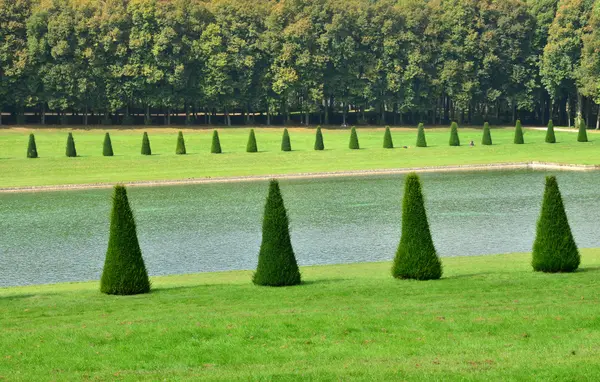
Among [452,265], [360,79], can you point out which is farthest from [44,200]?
[360,79]

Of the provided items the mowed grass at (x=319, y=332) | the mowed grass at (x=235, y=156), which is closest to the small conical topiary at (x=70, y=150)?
the mowed grass at (x=235, y=156)

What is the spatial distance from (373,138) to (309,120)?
1926 centimetres

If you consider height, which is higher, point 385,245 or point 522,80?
point 522,80

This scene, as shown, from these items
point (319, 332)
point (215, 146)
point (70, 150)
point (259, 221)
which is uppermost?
point (215, 146)

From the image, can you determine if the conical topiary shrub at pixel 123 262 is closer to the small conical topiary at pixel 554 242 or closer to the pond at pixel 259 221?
the pond at pixel 259 221

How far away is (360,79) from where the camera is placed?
290 ft

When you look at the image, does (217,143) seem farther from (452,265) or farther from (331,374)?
(331,374)

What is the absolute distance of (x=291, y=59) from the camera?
86562 millimetres

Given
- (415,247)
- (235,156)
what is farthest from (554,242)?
(235,156)

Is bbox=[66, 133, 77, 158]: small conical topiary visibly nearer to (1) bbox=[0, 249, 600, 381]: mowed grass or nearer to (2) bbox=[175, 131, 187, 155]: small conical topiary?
(2) bbox=[175, 131, 187, 155]: small conical topiary

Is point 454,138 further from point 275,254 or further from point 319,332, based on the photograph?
point 319,332

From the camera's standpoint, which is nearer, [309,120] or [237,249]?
[237,249]

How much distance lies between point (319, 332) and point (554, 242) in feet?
24.4

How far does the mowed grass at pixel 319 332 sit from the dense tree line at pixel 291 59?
2564 inches
